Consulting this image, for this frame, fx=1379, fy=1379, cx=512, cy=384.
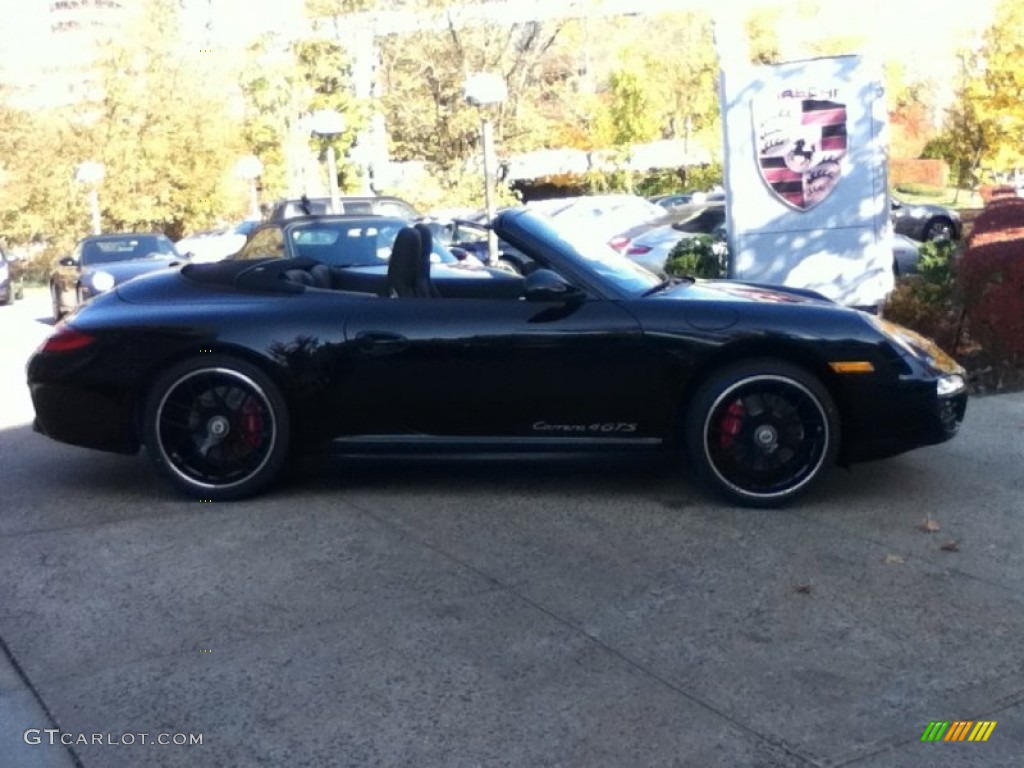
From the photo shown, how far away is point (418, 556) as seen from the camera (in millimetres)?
5449

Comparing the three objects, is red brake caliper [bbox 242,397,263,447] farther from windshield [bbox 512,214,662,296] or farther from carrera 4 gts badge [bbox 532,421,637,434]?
windshield [bbox 512,214,662,296]

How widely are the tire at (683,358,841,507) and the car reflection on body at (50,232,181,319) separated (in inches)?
520

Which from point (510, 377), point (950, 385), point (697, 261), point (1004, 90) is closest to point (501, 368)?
point (510, 377)

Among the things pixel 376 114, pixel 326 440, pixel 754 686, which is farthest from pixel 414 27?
pixel 754 686

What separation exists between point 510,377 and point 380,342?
60cm

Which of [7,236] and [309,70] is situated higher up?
[309,70]

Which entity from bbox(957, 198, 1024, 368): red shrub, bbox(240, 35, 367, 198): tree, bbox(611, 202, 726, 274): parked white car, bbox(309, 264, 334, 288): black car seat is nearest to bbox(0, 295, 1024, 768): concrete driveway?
bbox(309, 264, 334, 288): black car seat

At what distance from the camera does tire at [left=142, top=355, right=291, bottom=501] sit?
6.21 metres

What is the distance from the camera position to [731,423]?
6.08m

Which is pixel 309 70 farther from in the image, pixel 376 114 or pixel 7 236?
pixel 7 236

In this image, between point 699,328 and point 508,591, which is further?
point 699,328

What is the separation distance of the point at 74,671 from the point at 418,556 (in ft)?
4.96


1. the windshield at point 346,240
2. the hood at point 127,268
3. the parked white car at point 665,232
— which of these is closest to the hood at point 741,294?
the windshield at point 346,240

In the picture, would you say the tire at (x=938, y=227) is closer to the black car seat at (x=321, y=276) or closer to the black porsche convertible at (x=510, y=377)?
the black porsche convertible at (x=510, y=377)
